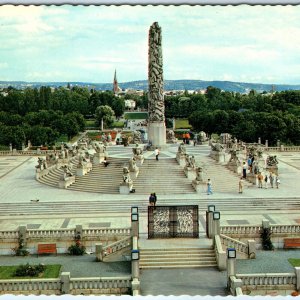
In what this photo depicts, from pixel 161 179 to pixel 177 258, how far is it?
15.3 metres

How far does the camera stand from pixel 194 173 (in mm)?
38188

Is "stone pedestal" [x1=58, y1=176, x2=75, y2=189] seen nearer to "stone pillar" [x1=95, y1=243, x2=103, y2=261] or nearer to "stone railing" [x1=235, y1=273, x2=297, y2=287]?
"stone pillar" [x1=95, y1=243, x2=103, y2=261]

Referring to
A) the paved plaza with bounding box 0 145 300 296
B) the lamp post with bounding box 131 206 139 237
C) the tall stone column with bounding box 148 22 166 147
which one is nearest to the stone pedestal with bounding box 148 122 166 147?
the tall stone column with bounding box 148 22 166 147

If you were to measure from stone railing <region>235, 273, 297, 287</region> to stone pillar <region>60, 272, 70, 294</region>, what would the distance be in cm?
567

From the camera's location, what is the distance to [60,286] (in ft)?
63.6

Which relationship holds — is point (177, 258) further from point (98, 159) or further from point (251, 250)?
point (98, 159)

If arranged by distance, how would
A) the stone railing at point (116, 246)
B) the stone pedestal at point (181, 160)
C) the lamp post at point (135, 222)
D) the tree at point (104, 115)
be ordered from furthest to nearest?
1. the tree at point (104, 115)
2. the stone pedestal at point (181, 160)
3. the lamp post at point (135, 222)
4. the stone railing at point (116, 246)

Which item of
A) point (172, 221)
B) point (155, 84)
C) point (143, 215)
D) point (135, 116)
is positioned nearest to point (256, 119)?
point (155, 84)

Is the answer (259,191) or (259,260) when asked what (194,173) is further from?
(259,260)

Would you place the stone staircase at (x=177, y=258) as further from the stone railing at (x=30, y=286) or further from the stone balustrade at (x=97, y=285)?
the stone railing at (x=30, y=286)

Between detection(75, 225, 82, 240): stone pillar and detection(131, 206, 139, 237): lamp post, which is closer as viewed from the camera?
detection(131, 206, 139, 237): lamp post

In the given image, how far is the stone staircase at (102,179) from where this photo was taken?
3738 centimetres

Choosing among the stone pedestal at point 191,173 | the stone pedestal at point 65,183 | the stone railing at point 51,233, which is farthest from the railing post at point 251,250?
the stone pedestal at point 65,183

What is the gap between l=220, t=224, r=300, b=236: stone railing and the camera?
85.6 ft
